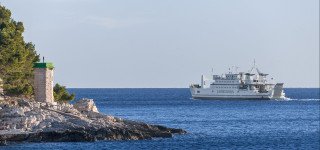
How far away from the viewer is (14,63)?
81938mm

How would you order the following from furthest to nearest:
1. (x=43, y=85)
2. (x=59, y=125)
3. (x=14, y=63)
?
(x=14, y=63), (x=43, y=85), (x=59, y=125)

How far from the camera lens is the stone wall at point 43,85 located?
80625 mm

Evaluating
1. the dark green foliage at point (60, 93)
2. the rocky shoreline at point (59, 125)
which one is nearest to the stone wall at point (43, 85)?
the rocky shoreline at point (59, 125)

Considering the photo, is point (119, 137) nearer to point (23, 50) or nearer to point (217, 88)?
point (23, 50)

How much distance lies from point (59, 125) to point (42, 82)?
1045 centimetres

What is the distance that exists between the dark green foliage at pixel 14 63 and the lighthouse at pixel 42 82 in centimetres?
86

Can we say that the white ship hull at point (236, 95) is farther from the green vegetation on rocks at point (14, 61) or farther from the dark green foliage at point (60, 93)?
the green vegetation on rocks at point (14, 61)

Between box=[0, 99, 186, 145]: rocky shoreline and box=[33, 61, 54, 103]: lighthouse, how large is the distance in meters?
2.23

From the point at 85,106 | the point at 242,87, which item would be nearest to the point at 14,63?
the point at 85,106

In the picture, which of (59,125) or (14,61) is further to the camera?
(14,61)

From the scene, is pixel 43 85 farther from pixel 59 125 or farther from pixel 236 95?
pixel 236 95

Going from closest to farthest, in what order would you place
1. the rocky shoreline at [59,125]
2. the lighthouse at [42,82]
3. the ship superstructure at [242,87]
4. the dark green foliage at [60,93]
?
1. the rocky shoreline at [59,125]
2. the lighthouse at [42,82]
3. the dark green foliage at [60,93]
4. the ship superstructure at [242,87]

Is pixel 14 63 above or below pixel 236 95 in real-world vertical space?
above

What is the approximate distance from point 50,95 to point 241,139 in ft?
55.9
